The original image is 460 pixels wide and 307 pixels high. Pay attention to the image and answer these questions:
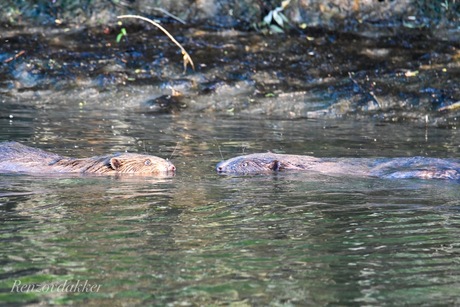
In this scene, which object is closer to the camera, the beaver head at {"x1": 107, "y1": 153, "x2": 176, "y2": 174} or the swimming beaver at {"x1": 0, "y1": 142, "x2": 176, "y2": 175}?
the swimming beaver at {"x1": 0, "y1": 142, "x2": 176, "y2": 175}

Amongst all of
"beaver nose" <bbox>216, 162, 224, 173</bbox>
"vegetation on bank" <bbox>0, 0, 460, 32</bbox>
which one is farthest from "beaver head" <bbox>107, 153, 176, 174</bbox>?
"vegetation on bank" <bbox>0, 0, 460, 32</bbox>

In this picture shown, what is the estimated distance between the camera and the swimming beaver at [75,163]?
9.90m

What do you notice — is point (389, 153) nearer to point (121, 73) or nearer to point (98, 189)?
point (98, 189)

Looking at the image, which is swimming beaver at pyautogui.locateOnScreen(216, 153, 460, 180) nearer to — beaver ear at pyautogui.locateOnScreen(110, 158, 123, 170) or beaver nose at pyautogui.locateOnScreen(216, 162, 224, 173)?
beaver nose at pyautogui.locateOnScreen(216, 162, 224, 173)

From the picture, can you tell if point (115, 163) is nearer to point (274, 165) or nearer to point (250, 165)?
point (250, 165)

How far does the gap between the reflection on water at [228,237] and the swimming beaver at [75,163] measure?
0.34 m

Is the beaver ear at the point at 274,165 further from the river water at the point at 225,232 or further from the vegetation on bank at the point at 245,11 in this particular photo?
the vegetation on bank at the point at 245,11

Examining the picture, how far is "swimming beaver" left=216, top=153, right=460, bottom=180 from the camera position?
973cm

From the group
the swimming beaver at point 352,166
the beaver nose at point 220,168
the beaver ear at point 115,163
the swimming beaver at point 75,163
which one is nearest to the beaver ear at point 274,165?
the swimming beaver at point 352,166

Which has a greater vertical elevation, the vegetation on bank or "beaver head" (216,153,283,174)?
the vegetation on bank

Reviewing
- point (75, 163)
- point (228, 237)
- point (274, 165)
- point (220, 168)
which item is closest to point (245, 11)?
point (274, 165)

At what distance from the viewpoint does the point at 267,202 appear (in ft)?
27.3

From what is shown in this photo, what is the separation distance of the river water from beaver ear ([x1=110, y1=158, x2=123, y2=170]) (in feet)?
0.73

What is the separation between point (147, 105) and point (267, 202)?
7.37 metres
